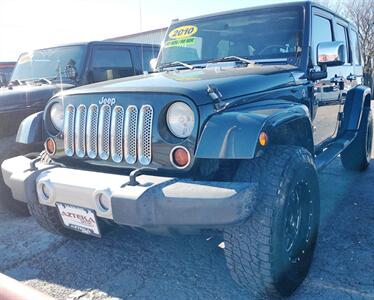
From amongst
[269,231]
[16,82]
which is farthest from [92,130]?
[16,82]

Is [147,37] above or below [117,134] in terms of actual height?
above

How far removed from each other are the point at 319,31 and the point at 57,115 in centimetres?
250

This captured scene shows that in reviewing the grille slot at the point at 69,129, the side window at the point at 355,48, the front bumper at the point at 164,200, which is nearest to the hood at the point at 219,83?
the grille slot at the point at 69,129

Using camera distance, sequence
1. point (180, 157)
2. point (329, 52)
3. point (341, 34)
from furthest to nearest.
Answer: point (341, 34)
point (329, 52)
point (180, 157)

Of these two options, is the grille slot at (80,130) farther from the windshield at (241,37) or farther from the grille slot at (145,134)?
the windshield at (241,37)

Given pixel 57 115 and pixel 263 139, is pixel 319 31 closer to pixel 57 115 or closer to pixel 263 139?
pixel 263 139

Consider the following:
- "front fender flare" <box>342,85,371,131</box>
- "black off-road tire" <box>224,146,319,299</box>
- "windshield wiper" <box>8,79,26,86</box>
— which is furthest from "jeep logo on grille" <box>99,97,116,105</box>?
"windshield wiper" <box>8,79,26,86</box>

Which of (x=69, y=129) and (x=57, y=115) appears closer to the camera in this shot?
(x=69, y=129)

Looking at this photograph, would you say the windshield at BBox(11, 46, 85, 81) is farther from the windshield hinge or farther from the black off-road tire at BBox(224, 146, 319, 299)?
Answer: the black off-road tire at BBox(224, 146, 319, 299)

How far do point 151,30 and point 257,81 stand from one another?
44.6 ft

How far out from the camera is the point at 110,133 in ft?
8.09

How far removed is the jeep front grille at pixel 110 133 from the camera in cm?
236

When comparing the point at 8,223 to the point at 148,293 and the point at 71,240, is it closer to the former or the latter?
the point at 71,240

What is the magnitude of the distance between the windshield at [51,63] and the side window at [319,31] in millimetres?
2936
